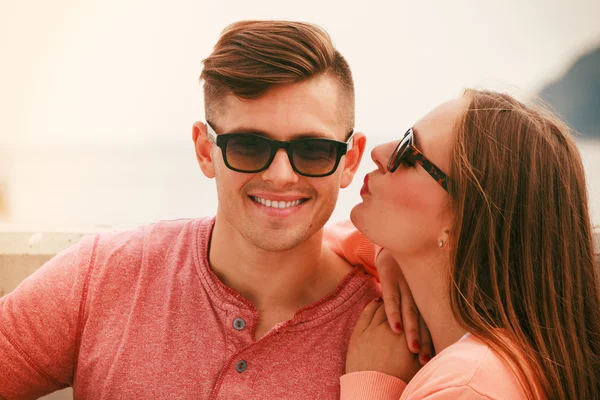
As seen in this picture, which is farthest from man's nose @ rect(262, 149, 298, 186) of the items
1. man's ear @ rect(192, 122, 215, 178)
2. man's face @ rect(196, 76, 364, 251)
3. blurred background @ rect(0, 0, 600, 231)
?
blurred background @ rect(0, 0, 600, 231)

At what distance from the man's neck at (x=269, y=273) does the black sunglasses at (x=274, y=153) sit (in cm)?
26

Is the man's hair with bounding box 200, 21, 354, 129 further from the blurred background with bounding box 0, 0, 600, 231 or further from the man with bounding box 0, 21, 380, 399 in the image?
the blurred background with bounding box 0, 0, 600, 231

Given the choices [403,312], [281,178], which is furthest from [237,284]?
[403,312]

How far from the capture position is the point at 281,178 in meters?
1.60

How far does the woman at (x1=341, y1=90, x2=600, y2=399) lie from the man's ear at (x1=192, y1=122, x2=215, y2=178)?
1.91ft

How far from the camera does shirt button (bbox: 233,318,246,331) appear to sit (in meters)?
1.63

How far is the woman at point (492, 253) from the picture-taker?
1316 millimetres

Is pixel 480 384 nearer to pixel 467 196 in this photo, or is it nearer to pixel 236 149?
pixel 467 196

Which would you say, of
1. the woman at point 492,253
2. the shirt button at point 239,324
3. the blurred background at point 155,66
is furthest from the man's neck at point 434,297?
the blurred background at point 155,66

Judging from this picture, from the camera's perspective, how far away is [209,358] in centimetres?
161

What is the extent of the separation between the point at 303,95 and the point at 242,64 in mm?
195

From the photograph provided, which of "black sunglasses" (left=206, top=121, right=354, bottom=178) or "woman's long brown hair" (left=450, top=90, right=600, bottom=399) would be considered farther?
"black sunglasses" (left=206, top=121, right=354, bottom=178)

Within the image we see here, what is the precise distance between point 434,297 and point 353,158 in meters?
0.53

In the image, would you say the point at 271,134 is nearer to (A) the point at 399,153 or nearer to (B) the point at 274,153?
(B) the point at 274,153
